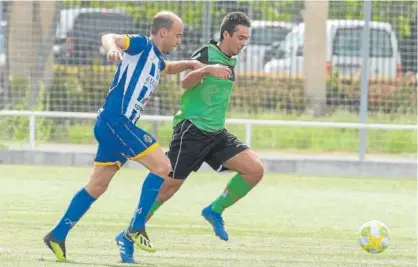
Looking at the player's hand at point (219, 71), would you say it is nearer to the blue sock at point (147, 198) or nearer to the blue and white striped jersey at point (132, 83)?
the blue and white striped jersey at point (132, 83)

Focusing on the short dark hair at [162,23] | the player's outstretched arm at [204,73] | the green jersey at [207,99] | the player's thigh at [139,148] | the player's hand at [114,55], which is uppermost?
the short dark hair at [162,23]

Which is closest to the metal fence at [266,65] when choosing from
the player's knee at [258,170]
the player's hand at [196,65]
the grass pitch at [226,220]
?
the grass pitch at [226,220]

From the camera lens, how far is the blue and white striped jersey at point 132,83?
27.3 ft

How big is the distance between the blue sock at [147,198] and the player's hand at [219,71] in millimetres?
931

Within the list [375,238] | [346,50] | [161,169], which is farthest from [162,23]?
[346,50]

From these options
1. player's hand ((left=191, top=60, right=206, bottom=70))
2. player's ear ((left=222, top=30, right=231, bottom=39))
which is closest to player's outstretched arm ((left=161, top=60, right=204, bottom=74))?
player's hand ((left=191, top=60, right=206, bottom=70))

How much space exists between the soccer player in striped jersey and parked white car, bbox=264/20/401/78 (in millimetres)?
9939

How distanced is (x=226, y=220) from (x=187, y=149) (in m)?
1.94

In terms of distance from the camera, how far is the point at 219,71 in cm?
884

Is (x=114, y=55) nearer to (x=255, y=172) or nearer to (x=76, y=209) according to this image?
(x=76, y=209)

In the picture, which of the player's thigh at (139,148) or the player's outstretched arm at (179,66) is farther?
the player's outstretched arm at (179,66)

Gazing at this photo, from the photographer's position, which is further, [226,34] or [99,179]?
[226,34]

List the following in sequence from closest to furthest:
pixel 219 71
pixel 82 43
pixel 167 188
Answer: pixel 219 71, pixel 167 188, pixel 82 43

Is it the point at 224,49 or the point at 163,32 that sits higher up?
the point at 163,32
